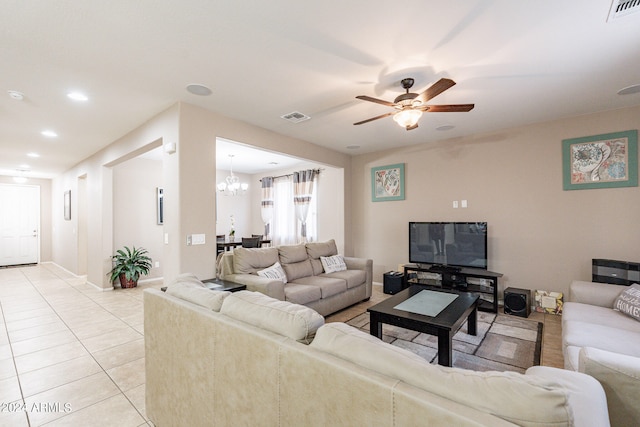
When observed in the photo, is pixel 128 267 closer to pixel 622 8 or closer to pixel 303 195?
pixel 303 195

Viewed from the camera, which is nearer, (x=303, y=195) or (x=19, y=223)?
(x=303, y=195)

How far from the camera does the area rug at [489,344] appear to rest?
268cm

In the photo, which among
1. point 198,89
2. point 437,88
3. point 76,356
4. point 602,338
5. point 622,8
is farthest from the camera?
point 198,89

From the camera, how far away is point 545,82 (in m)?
2.91

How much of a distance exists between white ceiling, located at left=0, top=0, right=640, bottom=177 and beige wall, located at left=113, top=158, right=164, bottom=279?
214 cm

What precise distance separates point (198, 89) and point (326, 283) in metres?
2.75

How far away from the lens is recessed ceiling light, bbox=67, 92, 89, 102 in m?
3.06

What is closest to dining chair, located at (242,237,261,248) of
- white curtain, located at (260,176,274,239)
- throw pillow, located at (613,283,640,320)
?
white curtain, located at (260,176,274,239)

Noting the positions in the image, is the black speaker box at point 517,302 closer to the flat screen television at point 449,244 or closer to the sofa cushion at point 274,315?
the flat screen television at point 449,244

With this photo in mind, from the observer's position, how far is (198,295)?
1.66 metres

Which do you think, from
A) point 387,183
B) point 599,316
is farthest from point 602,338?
point 387,183

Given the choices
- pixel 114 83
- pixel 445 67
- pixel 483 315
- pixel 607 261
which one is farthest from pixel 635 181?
pixel 114 83

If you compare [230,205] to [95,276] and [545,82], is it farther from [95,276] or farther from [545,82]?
[545,82]

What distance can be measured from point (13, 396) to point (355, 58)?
151 inches
